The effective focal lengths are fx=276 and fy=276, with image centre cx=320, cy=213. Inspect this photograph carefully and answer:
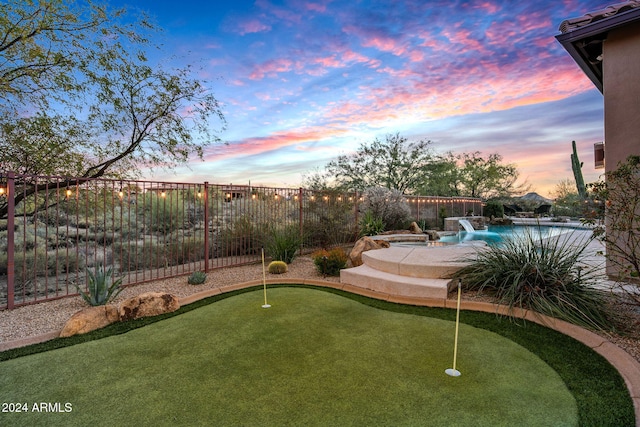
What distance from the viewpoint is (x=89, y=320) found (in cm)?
337

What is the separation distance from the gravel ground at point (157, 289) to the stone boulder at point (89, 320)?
0.25 m

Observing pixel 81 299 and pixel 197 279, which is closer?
pixel 81 299

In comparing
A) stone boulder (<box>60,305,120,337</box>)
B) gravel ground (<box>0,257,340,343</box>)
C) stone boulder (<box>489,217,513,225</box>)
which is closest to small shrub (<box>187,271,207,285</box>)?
gravel ground (<box>0,257,340,343</box>)

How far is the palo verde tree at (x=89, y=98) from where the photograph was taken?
5270mm

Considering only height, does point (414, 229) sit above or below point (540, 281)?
above

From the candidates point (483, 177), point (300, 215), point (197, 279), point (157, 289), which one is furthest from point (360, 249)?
point (483, 177)

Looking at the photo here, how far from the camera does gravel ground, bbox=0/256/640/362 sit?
306cm

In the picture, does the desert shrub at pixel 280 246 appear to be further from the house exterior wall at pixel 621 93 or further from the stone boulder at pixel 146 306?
the house exterior wall at pixel 621 93

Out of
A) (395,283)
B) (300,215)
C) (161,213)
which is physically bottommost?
(395,283)

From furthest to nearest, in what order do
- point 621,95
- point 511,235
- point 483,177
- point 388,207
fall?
point 483,177 < point 388,207 < point 511,235 < point 621,95

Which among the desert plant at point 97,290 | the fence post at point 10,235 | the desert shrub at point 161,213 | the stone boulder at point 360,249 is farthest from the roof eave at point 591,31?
the fence post at point 10,235

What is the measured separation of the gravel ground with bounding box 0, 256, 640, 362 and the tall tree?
1326cm

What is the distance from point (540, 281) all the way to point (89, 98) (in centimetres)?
934

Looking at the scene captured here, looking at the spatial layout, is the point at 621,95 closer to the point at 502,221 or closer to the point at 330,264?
the point at 330,264
